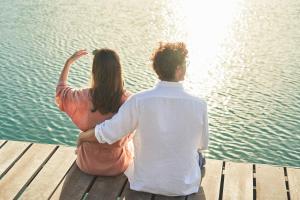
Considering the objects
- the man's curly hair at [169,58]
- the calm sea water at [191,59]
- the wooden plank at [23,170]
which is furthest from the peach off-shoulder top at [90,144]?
the calm sea water at [191,59]

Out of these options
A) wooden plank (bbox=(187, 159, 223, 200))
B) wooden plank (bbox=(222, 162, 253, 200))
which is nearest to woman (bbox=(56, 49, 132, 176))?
wooden plank (bbox=(187, 159, 223, 200))

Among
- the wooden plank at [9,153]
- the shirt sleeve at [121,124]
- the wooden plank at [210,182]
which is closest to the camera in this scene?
the shirt sleeve at [121,124]

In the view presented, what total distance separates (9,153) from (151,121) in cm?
209

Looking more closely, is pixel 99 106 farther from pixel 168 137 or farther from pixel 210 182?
pixel 210 182

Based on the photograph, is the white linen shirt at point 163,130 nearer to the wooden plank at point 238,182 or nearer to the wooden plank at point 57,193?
the wooden plank at point 238,182

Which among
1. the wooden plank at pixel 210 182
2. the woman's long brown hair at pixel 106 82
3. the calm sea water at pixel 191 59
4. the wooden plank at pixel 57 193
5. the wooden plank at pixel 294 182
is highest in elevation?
the woman's long brown hair at pixel 106 82

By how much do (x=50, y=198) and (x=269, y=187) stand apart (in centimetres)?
208

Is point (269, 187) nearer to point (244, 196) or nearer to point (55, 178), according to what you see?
point (244, 196)

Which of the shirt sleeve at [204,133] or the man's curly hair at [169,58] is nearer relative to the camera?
the man's curly hair at [169,58]

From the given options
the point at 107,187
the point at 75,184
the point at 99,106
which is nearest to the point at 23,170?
the point at 75,184

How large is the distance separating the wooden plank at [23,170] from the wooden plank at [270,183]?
223 cm

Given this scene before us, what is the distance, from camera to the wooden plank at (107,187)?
192 inches

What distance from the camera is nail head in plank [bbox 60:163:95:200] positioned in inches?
192

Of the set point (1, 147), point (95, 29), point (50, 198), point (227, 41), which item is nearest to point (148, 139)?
point (50, 198)
